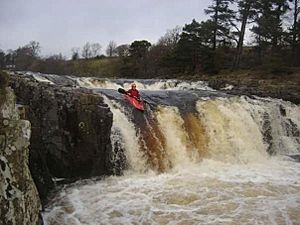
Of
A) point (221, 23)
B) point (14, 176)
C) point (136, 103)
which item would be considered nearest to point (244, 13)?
point (221, 23)

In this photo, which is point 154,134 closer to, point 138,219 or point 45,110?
point 45,110

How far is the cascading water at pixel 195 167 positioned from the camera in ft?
24.2

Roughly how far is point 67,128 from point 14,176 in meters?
4.64

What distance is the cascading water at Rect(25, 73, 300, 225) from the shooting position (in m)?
7.36

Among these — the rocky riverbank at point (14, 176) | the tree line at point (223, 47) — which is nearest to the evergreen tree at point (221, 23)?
the tree line at point (223, 47)

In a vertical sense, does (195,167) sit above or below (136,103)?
below

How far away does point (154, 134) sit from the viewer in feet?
36.7

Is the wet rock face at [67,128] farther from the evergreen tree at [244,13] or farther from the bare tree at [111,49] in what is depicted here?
the bare tree at [111,49]

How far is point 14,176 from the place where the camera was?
15.7 feet

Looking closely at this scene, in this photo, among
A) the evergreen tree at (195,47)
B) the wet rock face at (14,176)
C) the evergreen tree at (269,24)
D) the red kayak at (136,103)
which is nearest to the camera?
the wet rock face at (14,176)

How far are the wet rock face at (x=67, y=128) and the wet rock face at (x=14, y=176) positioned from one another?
318cm

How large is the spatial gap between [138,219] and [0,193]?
123 inches

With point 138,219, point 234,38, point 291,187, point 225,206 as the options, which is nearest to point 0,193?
point 138,219

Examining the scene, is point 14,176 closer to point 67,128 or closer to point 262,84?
point 67,128
